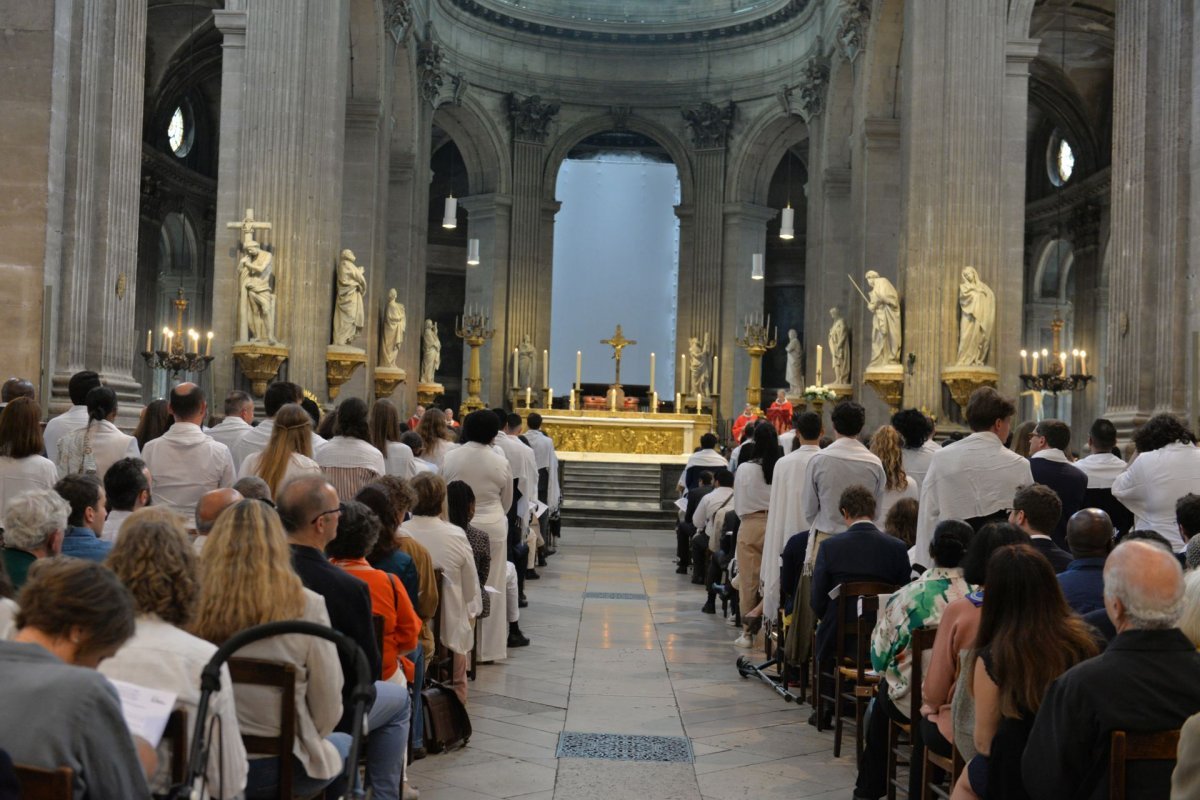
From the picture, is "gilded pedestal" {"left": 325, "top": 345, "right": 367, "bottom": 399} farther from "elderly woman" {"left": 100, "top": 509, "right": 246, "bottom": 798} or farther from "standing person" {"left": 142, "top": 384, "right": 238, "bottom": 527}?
"elderly woman" {"left": 100, "top": 509, "right": 246, "bottom": 798}

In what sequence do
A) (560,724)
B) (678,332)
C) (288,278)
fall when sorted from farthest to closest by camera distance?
(678,332), (288,278), (560,724)

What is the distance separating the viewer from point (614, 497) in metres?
26.6

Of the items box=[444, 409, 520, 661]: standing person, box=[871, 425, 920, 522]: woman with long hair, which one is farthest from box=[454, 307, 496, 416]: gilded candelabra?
box=[871, 425, 920, 522]: woman with long hair

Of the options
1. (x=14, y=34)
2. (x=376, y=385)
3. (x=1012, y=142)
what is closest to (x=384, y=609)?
(x=14, y=34)

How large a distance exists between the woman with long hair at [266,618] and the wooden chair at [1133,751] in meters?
2.26

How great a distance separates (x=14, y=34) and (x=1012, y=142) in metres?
13.4

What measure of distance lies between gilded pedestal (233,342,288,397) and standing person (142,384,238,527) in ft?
32.4

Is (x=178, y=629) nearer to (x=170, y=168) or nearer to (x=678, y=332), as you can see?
(x=170, y=168)

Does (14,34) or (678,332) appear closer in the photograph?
(14,34)

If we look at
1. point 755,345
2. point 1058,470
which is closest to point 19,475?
point 1058,470

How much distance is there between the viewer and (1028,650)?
4168 mm

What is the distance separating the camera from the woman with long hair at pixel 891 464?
9008 millimetres

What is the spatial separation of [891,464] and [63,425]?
532cm

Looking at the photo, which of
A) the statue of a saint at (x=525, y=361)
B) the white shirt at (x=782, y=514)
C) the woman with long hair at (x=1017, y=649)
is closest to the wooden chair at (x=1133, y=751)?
the woman with long hair at (x=1017, y=649)
